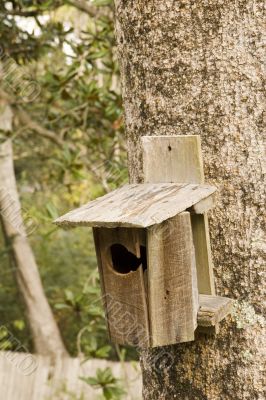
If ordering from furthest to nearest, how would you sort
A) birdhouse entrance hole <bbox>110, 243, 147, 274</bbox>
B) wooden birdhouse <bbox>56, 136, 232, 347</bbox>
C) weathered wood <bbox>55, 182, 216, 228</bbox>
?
1. birdhouse entrance hole <bbox>110, 243, 147, 274</bbox>
2. wooden birdhouse <bbox>56, 136, 232, 347</bbox>
3. weathered wood <bbox>55, 182, 216, 228</bbox>

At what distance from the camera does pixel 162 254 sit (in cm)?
143

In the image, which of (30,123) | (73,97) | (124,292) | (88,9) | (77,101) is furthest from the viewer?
(30,123)

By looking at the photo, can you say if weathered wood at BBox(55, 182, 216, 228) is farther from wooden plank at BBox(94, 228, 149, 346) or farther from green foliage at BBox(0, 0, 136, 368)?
green foliage at BBox(0, 0, 136, 368)

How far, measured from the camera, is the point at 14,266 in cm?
704

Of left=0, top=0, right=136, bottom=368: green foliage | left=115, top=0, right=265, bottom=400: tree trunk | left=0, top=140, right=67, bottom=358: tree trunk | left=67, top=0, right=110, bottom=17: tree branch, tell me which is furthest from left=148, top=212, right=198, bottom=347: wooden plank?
left=0, top=140, right=67, bottom=358: tree trunk

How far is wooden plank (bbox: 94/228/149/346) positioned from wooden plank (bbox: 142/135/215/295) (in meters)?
0.18

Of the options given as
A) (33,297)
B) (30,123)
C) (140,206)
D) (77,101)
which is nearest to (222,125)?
(140,206)

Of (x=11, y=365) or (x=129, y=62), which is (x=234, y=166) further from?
(x=11, y=365)

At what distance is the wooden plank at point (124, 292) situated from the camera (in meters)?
1.43

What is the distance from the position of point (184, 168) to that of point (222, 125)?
0.52 ft

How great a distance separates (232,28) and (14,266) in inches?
236

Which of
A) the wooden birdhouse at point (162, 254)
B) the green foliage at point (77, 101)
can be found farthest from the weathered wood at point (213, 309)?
the green foliage at point (77, 101)

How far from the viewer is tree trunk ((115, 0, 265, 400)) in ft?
4.79

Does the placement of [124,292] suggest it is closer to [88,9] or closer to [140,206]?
[140,206]
